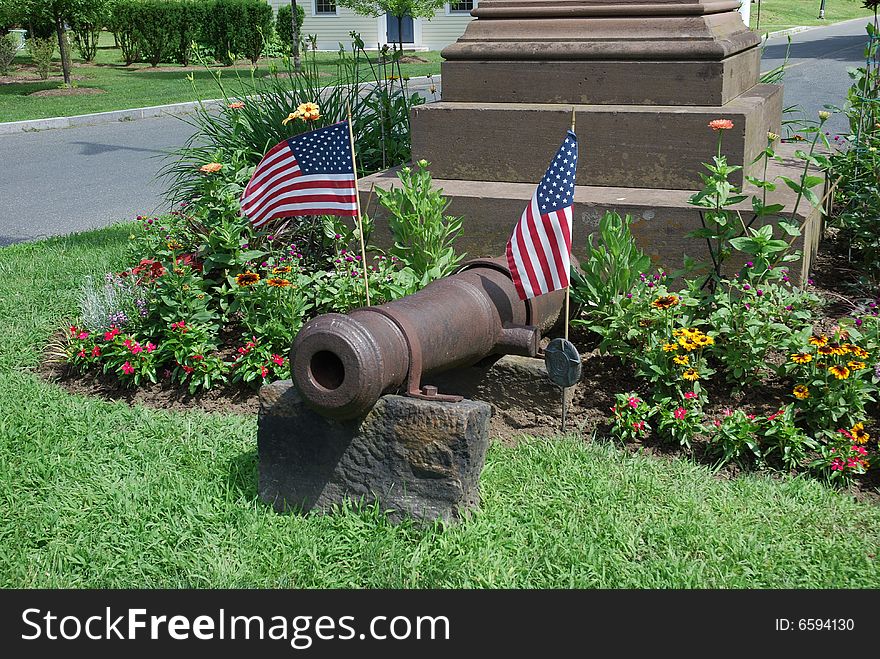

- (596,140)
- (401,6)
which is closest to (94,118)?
(401,6)

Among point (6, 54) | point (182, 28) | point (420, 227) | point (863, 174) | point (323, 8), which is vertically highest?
point (323, 8)

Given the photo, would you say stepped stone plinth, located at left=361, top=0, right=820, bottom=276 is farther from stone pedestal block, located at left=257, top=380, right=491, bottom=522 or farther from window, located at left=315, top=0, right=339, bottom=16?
window, located at left=315, top=0, right=339, bottom=16

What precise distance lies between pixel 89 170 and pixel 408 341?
363 inches

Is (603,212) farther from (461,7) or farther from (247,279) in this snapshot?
(461,7)

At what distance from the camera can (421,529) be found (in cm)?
345

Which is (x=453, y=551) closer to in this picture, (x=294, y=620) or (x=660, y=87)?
(x=294, y=620)

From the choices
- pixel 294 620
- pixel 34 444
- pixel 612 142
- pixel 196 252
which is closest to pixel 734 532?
pixel 294 620

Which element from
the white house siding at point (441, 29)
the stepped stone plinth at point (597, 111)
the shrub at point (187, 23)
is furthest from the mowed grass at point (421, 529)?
the white house siding at point (441, 29)

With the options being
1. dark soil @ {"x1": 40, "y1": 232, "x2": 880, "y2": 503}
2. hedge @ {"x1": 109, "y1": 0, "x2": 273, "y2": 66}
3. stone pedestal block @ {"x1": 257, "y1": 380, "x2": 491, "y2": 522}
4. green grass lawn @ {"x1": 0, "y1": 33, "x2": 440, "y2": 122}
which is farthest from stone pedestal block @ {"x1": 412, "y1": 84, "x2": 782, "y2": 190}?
hedge @ {"x1": 109, "y1": 0, "x2": 273, "y2": 66}

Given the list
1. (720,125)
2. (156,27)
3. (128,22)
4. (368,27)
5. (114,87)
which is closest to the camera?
(720,125)

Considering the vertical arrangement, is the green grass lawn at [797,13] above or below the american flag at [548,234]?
above

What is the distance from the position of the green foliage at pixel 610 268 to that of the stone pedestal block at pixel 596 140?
0.70 metres

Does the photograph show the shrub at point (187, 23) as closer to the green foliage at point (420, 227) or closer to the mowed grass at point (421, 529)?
the green foliage at point (420, 227)

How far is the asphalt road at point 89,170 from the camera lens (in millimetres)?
8914
